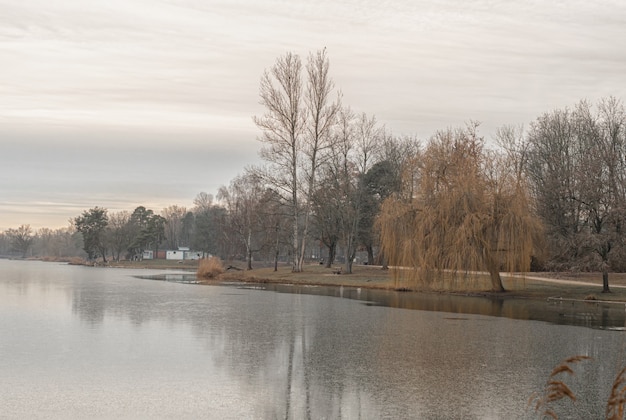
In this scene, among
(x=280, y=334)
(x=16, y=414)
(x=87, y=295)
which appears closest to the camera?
(x=16, y=414)

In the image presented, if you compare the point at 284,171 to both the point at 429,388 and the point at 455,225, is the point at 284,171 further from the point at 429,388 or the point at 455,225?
the point at 429,388

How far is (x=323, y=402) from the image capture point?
36.2 ft

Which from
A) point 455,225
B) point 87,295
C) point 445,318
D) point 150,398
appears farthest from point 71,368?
point 455,225

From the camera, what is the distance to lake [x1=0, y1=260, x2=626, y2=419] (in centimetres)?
1075

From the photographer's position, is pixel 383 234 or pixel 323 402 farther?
pixel 383 234

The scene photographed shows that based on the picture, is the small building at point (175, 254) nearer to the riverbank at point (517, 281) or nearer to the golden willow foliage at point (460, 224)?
the riverbank at point (517, 281)

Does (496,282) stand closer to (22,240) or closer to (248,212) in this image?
(248,212)

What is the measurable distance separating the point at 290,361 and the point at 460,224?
23.5 m

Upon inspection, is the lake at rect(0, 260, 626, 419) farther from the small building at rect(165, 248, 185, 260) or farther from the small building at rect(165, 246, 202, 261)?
the small building at rect(165, 248, 185, 260)

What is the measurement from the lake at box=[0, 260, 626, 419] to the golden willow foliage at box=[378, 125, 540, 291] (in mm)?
8316

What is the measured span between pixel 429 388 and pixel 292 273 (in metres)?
44.5

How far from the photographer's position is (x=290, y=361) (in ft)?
49.1

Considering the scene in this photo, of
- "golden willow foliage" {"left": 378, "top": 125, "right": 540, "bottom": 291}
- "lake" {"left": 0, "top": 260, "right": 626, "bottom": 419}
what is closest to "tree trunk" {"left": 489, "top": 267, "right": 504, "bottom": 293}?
"golden willow foliage" {"left": 378, "top": 125, "right": 540, "bottom": 291}

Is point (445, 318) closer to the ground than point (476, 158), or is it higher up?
closer to the ground
